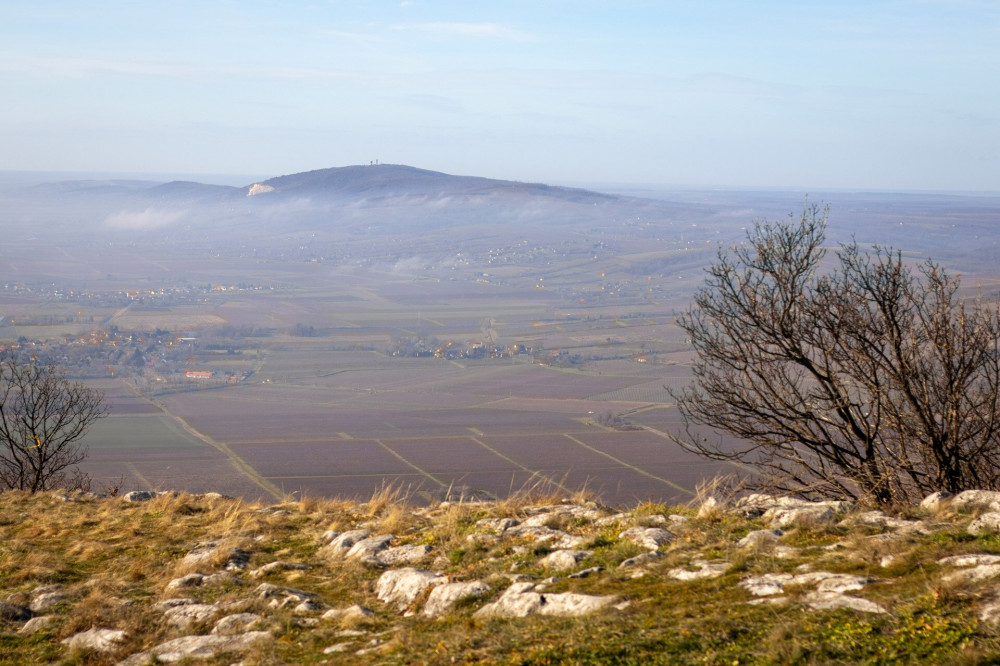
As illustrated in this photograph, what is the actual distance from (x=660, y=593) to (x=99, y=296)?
9513 cm

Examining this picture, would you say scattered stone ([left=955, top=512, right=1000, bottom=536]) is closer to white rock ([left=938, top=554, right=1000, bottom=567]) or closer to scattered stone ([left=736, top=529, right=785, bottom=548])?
white rock ([left=938, top=554, right=1000, bottom=567])

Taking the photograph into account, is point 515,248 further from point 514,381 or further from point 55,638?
point 55,638

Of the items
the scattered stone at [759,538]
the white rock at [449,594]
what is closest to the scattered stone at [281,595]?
the white rock at [449,594]

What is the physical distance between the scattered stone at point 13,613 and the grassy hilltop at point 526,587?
2 cm

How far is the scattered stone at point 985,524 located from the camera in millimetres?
6219

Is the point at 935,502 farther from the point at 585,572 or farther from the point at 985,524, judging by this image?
the point at 585,572

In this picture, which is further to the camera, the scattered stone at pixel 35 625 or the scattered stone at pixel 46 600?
the scattered stone at pixel 46 600

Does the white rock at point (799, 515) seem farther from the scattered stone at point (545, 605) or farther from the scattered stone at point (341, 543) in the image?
the scattered stone at point (341, 543)

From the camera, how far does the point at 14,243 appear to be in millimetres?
145375

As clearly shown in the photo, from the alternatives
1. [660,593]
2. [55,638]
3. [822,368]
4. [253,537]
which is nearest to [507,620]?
[660,593]

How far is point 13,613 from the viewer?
22.4 ft

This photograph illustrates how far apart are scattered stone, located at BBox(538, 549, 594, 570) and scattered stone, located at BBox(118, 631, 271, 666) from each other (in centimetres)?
229

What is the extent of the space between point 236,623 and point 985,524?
5639 millimetres

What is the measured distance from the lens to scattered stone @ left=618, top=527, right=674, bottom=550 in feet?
23.7
